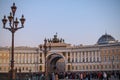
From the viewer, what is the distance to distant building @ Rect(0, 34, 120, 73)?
7394 cm

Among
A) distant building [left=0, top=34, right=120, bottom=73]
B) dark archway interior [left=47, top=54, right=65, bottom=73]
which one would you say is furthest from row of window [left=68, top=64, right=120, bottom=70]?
dark archway interior [left=47, top=54, right=65, bottom=73]

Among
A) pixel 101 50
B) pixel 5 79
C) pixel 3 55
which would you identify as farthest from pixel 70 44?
pixel 5 79

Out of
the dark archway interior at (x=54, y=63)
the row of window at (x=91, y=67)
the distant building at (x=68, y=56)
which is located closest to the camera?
the row of window at (x=91, y=67)

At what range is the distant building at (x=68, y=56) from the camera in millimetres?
73938

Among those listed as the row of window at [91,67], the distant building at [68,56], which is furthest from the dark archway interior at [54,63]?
the row of window at [91,67]

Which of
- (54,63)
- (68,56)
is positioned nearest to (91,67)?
(68,56)

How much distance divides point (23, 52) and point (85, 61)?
1586cm

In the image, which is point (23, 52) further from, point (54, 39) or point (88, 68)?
point (88, 68)

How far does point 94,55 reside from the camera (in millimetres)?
75625

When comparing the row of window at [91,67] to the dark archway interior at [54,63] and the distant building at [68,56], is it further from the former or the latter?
the dark archway interior at [54,63]

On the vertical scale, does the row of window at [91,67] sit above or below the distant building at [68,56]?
below

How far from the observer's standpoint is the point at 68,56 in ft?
259

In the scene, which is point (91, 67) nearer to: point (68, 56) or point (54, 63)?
point (68, 56)

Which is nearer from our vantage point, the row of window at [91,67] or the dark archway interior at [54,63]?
the row of window at [91,67]
